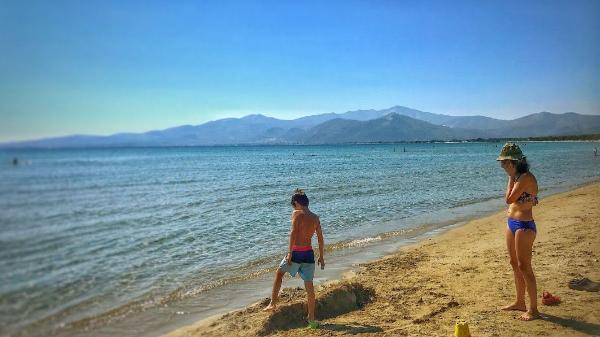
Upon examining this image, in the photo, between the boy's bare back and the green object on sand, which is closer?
the green object on sand

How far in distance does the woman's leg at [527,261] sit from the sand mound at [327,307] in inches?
88.7

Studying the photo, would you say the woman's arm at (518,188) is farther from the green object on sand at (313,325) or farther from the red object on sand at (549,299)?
the green object on sand at (313,325)

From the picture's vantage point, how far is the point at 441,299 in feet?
20.5

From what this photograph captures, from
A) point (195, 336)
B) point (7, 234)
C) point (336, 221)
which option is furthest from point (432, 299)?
point (7, 234)

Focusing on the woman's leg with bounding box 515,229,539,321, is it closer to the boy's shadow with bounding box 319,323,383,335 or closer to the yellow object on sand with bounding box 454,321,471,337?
the yellow object on sand with bounding box 454,321,471,337

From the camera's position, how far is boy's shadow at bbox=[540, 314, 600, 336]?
15.6 ft

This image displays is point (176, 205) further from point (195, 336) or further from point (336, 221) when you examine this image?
point (195, 336)

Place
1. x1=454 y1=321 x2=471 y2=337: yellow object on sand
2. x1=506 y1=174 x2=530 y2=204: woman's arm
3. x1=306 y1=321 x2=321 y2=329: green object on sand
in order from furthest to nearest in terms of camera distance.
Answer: x1=306 y1=321 x2=321 y2=329: green object on sand → x1=506 y1=174 x2=530 y2=204: woman's arm → x1=454 y1=321 x2=471 y2=337: yellow object on sand

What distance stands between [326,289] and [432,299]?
65.3 inches

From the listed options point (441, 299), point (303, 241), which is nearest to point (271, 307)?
point (303, 241)

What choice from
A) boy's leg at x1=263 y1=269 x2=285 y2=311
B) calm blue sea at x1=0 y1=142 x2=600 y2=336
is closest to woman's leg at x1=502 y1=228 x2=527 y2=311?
boy's leg at x1=263 y1=269 x2=285 y2=311

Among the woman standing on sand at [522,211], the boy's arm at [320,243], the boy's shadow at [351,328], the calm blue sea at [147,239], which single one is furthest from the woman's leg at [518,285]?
the calm blue sea at [147,239]

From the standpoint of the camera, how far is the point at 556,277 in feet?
22.1

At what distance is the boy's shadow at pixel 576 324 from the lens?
4.75 m
